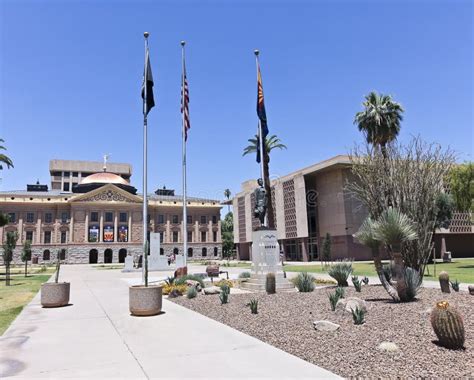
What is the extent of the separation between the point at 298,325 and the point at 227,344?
218 centimetres

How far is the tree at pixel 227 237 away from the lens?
98.7 meters

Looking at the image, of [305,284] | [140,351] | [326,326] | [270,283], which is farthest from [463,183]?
[140,351]

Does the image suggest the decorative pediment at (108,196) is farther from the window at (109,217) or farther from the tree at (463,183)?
the tree at (463,183)

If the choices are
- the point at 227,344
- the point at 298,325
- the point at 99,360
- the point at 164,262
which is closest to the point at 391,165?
the point at 298,325

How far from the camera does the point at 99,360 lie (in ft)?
21.4

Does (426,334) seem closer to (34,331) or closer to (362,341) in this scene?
(362,341)

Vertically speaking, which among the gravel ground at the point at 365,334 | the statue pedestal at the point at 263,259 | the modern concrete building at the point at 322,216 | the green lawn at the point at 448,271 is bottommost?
the green lawn at the point at 448,271

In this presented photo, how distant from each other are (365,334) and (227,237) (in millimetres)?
98620

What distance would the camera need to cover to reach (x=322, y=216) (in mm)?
55469

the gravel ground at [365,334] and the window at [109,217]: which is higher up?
the window at [109,217]

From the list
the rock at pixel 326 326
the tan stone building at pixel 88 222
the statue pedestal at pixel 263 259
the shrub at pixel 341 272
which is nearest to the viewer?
the rock at pixel 326 326

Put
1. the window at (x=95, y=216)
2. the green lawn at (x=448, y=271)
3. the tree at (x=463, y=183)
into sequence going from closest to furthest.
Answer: the green lawn at (x=448, y=271)
the tree at (x=463, y=183)
the window at (x=95, y=216)

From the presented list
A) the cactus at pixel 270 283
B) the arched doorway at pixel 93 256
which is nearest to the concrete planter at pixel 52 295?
the cactus at pixel 270 283

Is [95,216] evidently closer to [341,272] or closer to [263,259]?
[263,259]
